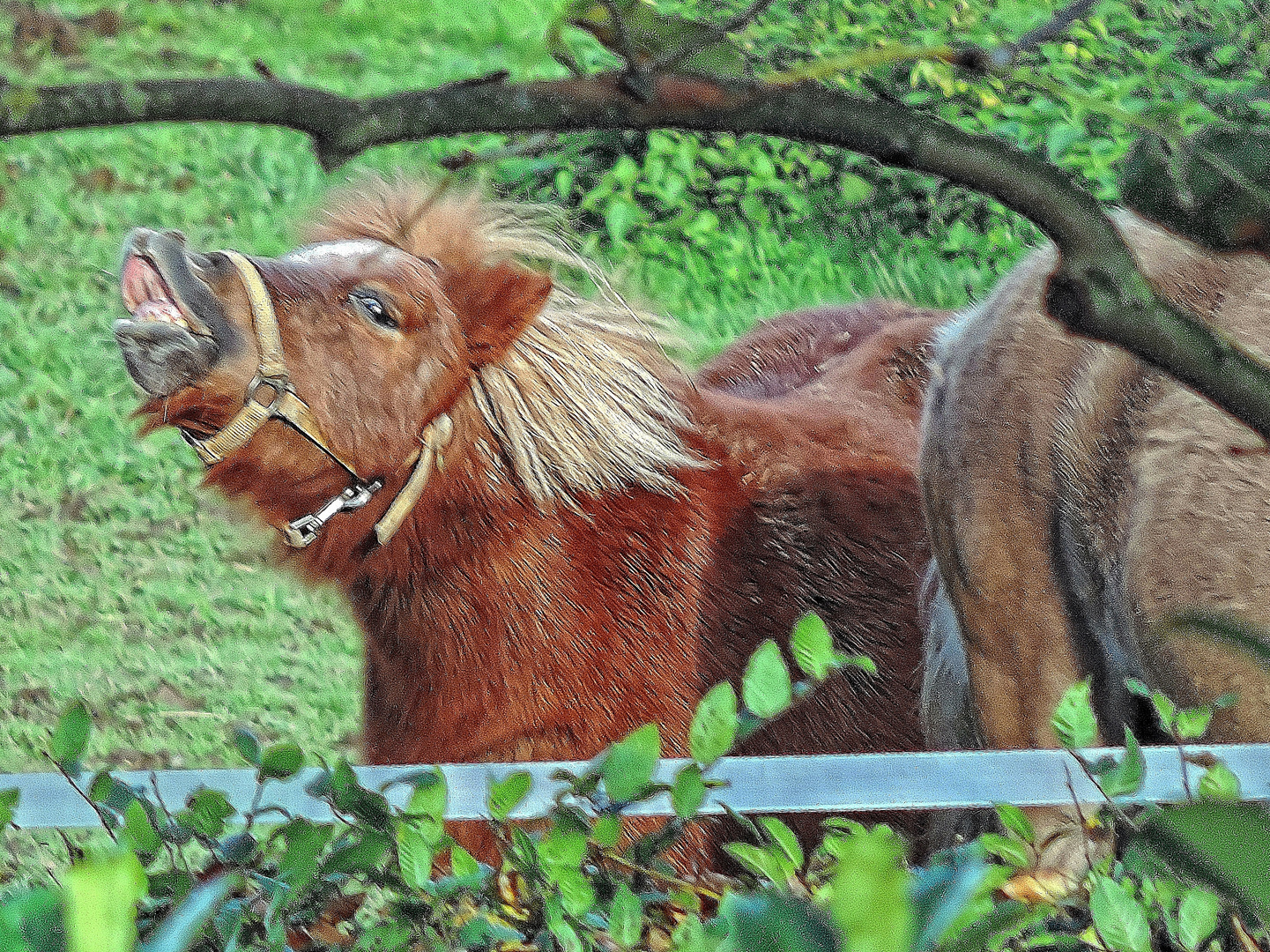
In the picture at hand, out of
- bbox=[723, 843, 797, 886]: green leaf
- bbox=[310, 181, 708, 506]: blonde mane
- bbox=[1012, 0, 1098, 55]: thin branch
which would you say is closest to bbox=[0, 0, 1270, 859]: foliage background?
bbox=[310, 181, 708, 506]: blonde mane

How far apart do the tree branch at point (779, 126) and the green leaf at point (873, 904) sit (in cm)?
40

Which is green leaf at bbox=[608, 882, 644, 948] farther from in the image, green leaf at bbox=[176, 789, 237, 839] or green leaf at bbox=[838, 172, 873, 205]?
green leaf at bbox=[838, 172, 873, 205]

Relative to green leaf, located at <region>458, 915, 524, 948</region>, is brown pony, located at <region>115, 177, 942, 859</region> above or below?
below

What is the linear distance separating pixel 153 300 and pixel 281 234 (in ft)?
12.4

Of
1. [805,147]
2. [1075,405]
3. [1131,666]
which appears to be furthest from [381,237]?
[805,147]

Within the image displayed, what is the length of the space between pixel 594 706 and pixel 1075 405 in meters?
0.80

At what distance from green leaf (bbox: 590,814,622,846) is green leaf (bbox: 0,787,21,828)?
0.39m

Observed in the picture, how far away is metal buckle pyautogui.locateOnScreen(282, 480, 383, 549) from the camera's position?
2031mm

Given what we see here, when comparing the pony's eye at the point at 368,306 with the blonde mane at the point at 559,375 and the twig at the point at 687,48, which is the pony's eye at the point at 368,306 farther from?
the twig at the point at 687,48

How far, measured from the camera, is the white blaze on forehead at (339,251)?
81.0 inches

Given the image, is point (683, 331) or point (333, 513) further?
point (683, 331)

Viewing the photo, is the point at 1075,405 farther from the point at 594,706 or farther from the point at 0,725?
the point at 0,725

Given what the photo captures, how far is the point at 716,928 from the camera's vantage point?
2.62 feet

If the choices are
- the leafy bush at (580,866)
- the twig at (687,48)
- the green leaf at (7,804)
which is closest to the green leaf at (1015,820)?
the leafy bush at (580,866)
